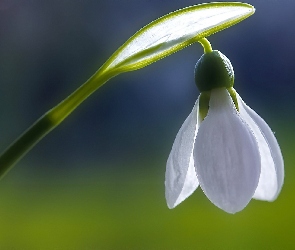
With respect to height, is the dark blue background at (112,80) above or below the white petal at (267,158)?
above

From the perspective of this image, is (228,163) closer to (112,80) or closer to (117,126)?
(117,126)

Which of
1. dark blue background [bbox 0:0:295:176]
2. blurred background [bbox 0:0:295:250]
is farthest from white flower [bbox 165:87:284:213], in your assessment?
dark blue background [bbox 0:0:295:176]

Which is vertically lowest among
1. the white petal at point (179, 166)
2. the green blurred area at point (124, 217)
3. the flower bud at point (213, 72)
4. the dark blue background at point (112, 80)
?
the green blurred area at point (124, 217)

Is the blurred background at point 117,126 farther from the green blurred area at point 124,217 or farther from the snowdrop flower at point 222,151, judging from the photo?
the snowdrop flower at point 222,151

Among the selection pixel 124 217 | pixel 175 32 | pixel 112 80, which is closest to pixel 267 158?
pixel 175 32

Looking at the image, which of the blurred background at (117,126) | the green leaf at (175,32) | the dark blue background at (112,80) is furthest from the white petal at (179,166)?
the dark blue background at (112,80)

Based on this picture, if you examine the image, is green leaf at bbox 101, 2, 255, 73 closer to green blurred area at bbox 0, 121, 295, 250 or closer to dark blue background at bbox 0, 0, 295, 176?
green blurred area at bbox 0, 121, 295, 250

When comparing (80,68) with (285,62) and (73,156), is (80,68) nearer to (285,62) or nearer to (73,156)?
(73,156)
